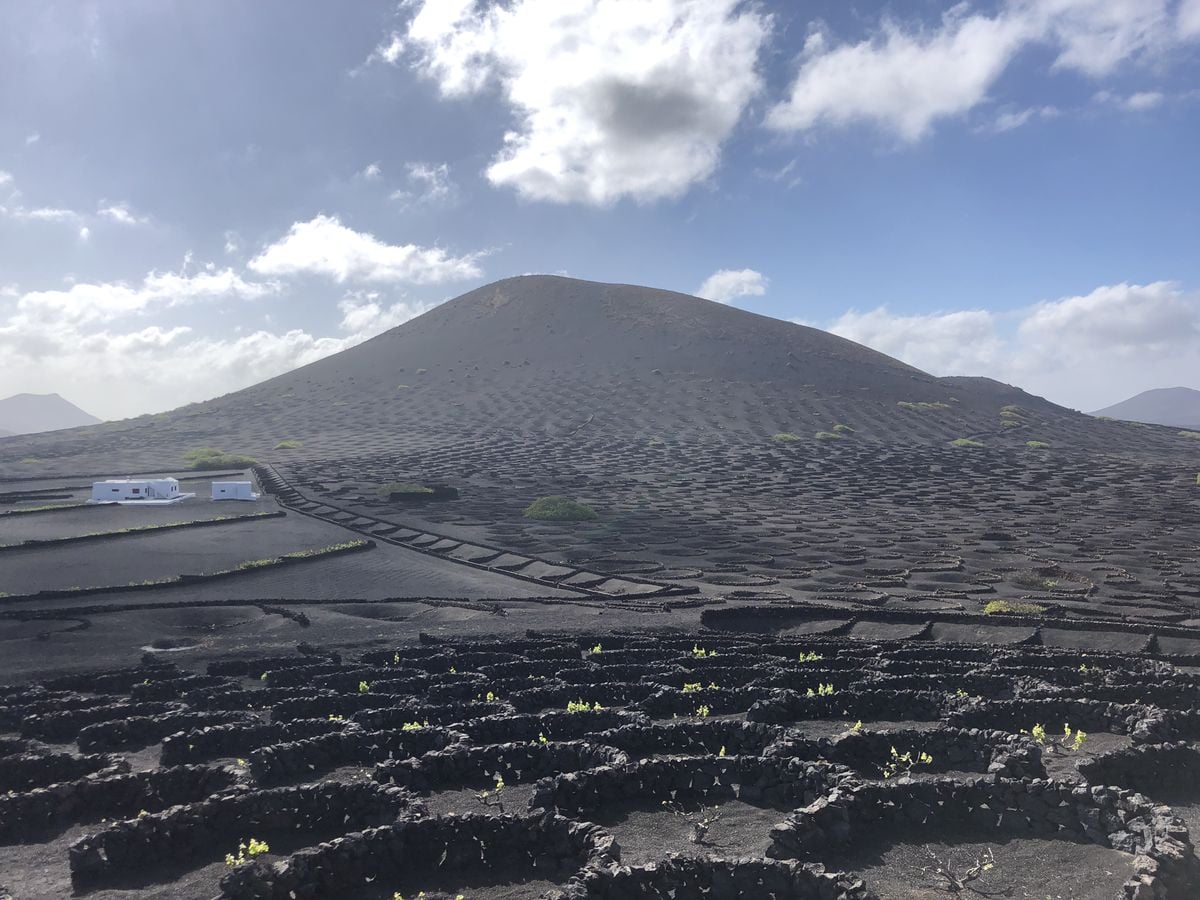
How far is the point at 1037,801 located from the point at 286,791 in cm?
1184

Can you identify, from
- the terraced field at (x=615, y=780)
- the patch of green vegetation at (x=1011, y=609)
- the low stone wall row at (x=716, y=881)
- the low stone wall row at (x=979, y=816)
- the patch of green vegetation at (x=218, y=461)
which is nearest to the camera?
the low stone wall row at (x=716, y=881)

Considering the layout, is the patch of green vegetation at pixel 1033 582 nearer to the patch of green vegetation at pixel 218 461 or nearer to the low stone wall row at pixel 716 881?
the low stone wall row at pixel 716 881

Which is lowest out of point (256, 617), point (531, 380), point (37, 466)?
point (256, 617)

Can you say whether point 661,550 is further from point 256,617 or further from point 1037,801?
point 1037,801

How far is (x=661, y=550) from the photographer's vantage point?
48.4m

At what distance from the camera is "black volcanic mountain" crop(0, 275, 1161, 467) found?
103 metres

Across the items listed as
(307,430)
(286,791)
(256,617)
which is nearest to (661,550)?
(256,617)

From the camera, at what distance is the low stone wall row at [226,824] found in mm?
12383

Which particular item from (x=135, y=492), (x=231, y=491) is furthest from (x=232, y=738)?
(x=135, y=492)

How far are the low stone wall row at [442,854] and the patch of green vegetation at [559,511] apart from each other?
44409 millimetres

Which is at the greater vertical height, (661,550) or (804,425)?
(804,425)

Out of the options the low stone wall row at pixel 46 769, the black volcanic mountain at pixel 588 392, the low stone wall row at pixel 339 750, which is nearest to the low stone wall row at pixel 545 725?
the low stone wall row at pixel 339 750

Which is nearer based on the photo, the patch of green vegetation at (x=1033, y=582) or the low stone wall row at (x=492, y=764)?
the low stone wall row at (x=492, y=764)

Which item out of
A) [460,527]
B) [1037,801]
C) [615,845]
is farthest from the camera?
[460,527]
